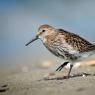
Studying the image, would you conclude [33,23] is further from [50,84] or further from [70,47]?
[50,84]

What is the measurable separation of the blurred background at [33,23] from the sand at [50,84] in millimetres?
3337

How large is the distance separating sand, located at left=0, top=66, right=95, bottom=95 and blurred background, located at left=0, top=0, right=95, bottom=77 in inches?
131

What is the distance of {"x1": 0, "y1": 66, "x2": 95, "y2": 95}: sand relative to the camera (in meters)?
10.4

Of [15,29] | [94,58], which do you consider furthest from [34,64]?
[15,29]

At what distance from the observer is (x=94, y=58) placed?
634 inches

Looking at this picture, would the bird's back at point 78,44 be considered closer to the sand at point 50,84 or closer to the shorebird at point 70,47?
the shorebird at point 70,47

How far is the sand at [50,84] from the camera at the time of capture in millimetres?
10420

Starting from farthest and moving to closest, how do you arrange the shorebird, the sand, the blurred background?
the blurred background
the shorebird
the sand

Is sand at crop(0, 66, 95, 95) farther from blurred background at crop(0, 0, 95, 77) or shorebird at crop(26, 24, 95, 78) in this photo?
blurred background at crop(0, 0, 95, 77)

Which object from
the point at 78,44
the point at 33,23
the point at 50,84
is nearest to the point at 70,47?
the point at 78,44

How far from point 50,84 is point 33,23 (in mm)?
10933

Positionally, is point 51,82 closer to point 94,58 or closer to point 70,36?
point 70,36

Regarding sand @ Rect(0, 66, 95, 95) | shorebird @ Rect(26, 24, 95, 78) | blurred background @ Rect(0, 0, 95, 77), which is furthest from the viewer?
blurred background @ Rect(0, 0, 95, 77)

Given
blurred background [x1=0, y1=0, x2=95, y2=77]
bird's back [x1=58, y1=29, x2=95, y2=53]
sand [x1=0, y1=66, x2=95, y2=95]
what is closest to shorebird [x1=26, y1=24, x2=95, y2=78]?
bird's back [x1=58, y1=29, x2=95, y2=53]
